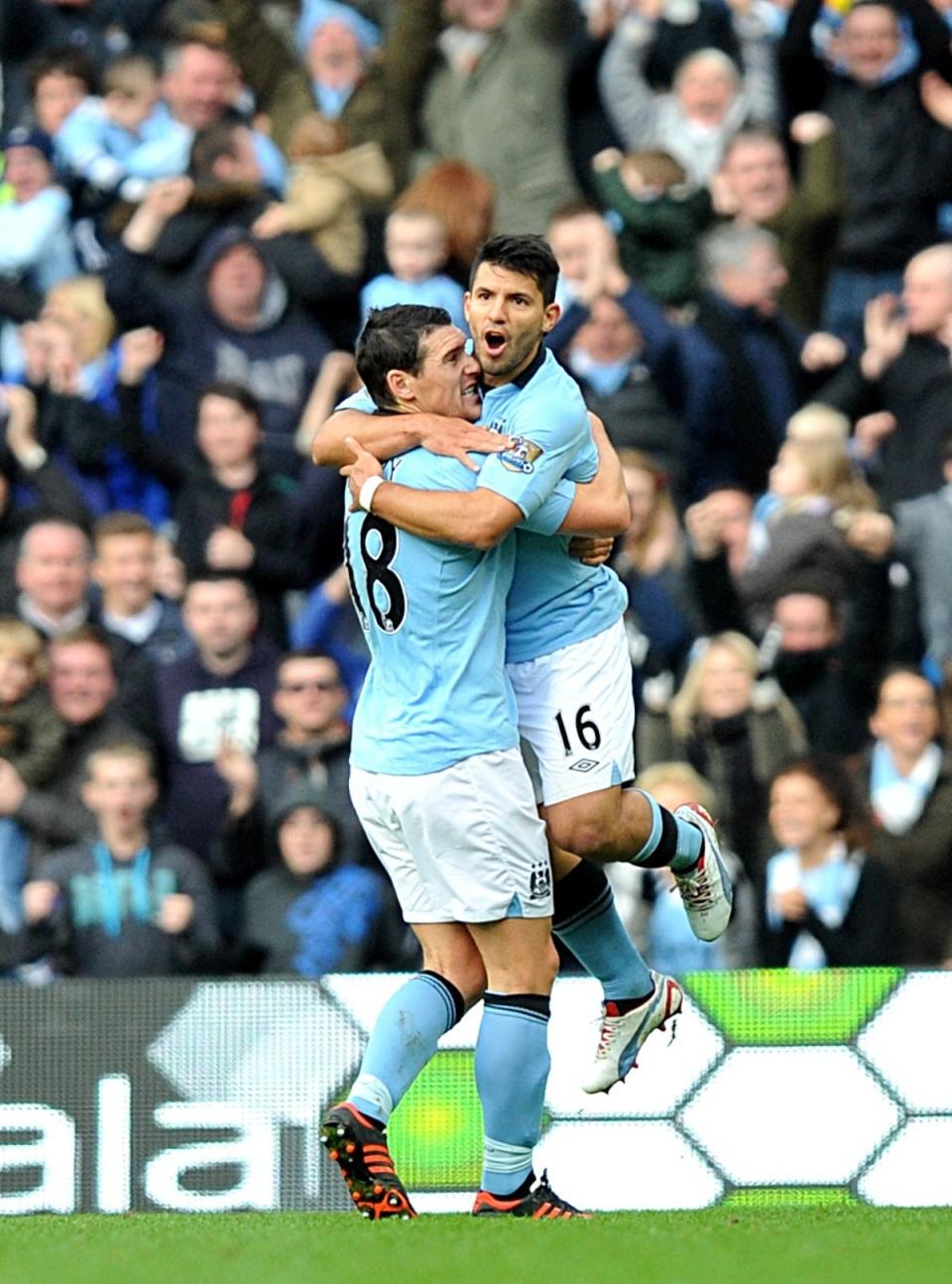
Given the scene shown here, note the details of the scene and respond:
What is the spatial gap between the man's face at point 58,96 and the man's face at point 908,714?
5153mm

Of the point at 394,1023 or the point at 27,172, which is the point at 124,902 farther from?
the point at 27,172

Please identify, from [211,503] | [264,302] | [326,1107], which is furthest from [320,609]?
[326,1107]

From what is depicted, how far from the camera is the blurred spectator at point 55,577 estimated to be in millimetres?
11242

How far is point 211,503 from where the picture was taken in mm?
11516

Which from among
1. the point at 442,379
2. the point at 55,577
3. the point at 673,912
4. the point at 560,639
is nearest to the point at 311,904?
the point at 673,912

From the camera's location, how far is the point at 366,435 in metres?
6.64

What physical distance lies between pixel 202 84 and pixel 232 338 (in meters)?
1.42

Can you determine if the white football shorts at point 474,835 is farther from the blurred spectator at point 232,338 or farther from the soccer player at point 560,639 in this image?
the blurred spectator at point 232,338

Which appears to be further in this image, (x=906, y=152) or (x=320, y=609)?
(x=906, y=152)

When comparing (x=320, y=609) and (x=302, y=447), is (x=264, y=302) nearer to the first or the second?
(x=302, y=447)

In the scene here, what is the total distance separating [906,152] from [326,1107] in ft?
18.7

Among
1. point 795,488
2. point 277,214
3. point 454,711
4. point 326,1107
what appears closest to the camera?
point 454,711

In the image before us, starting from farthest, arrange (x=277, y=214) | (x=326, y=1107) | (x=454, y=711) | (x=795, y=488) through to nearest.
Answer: (x=277, y=214)
(x=795, y=488)
(x=326, y=1107)
(x=454, y=711)

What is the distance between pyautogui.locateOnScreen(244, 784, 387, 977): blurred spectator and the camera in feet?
Answer: 32.9
